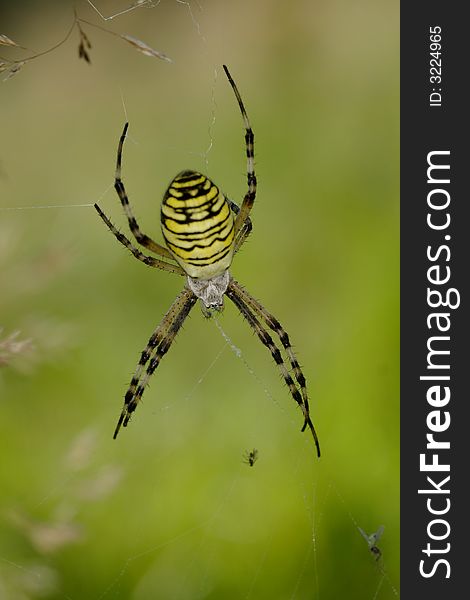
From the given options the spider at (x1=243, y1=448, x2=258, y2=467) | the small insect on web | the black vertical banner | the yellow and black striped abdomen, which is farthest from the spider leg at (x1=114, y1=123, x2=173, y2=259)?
the black vertical banner

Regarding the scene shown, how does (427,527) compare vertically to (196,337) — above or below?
below

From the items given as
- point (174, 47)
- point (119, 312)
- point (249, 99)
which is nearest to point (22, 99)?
point (174, 47)

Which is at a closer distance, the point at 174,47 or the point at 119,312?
the point at 119,312

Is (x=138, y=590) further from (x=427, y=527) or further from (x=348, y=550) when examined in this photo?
(x=427, y=527)

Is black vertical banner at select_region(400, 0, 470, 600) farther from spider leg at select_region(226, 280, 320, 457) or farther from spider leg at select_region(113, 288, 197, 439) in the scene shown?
spider leg at select_region(113, 288, 197, 439)

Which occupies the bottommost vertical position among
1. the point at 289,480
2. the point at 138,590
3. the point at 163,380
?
the point at 138,590

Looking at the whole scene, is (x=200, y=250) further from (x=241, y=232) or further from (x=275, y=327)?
(x=275, y=327)

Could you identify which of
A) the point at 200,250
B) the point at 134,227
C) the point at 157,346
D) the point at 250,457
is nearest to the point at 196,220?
the point at 200,250
